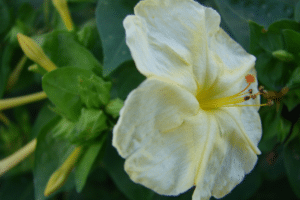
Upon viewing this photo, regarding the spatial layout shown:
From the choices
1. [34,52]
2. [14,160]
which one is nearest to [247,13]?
[34,52]

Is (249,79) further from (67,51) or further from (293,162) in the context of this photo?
(67,51)

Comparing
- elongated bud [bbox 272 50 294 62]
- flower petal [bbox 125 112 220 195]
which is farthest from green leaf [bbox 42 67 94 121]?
elongated bud [bbox 272 50 294 62]

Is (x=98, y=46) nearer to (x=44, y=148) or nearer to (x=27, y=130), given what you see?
(x=44, y=148)

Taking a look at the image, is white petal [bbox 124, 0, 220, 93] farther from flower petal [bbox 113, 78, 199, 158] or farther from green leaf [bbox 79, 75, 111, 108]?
green leaf [bbox 79, 75, 111, 108]

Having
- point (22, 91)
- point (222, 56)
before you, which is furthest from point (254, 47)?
point (22, 91)

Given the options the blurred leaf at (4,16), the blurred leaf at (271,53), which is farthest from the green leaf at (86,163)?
the blurred leaf at (4,16)

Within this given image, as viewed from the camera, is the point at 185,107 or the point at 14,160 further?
the point at 14,160
